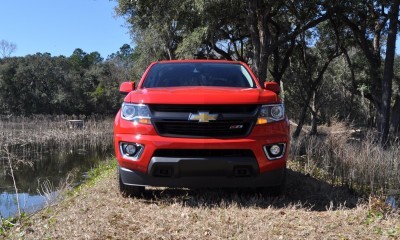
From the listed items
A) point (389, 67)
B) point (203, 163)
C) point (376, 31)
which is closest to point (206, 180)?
point (203, 163)

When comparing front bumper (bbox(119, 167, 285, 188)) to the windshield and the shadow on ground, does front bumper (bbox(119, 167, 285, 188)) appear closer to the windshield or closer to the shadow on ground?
the shadow on ground

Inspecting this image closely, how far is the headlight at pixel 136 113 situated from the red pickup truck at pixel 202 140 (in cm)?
1

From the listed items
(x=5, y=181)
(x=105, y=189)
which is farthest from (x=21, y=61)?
(x=105, y=189)

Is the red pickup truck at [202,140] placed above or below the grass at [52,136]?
above

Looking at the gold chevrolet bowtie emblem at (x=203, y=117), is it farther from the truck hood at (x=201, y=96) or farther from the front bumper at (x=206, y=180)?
the front bumper at (x=206, y=180)

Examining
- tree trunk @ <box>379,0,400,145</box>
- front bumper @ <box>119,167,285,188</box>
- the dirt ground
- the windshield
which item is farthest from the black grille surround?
tree trunk @ <box>379,0,400,145</box>

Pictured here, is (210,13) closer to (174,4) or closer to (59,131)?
(174,4)

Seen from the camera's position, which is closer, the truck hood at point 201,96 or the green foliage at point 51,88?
the truck hood at point 201,96

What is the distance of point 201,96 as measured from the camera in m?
4.91

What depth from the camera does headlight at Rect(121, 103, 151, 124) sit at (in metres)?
4.95

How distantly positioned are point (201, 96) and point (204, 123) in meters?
0.31

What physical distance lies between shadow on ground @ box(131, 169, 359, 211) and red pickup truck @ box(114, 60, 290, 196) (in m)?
0.28

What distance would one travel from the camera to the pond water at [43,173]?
41.4ft

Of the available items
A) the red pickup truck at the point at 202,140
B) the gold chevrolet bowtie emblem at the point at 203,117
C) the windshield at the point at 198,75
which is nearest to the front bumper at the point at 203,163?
the red pickup truck at the point at 202,140
